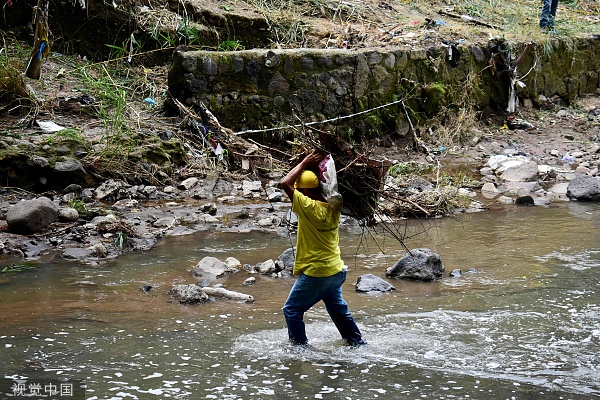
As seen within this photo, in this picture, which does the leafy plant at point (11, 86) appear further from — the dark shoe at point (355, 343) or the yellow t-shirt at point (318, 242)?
the dark shoe at point (355, 343)

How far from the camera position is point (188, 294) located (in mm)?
5090

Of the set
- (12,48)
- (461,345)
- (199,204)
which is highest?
(12,48)

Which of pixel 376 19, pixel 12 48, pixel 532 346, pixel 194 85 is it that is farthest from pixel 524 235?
pixel 12 48

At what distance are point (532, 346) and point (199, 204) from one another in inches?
170

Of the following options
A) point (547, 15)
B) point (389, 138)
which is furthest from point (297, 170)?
point (547, 15)

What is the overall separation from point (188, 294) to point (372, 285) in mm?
1381

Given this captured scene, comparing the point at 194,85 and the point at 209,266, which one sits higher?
the point at 194,85

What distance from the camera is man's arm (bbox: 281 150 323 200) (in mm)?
4039

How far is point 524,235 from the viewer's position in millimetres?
7223

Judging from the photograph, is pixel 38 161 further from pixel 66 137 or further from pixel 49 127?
pixel 49 127

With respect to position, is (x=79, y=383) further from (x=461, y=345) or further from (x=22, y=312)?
(x=461, y=345)

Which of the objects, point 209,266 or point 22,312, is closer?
point 22,312

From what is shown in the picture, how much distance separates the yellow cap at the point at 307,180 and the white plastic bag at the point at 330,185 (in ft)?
0.13

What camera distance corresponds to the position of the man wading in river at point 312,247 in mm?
4055
